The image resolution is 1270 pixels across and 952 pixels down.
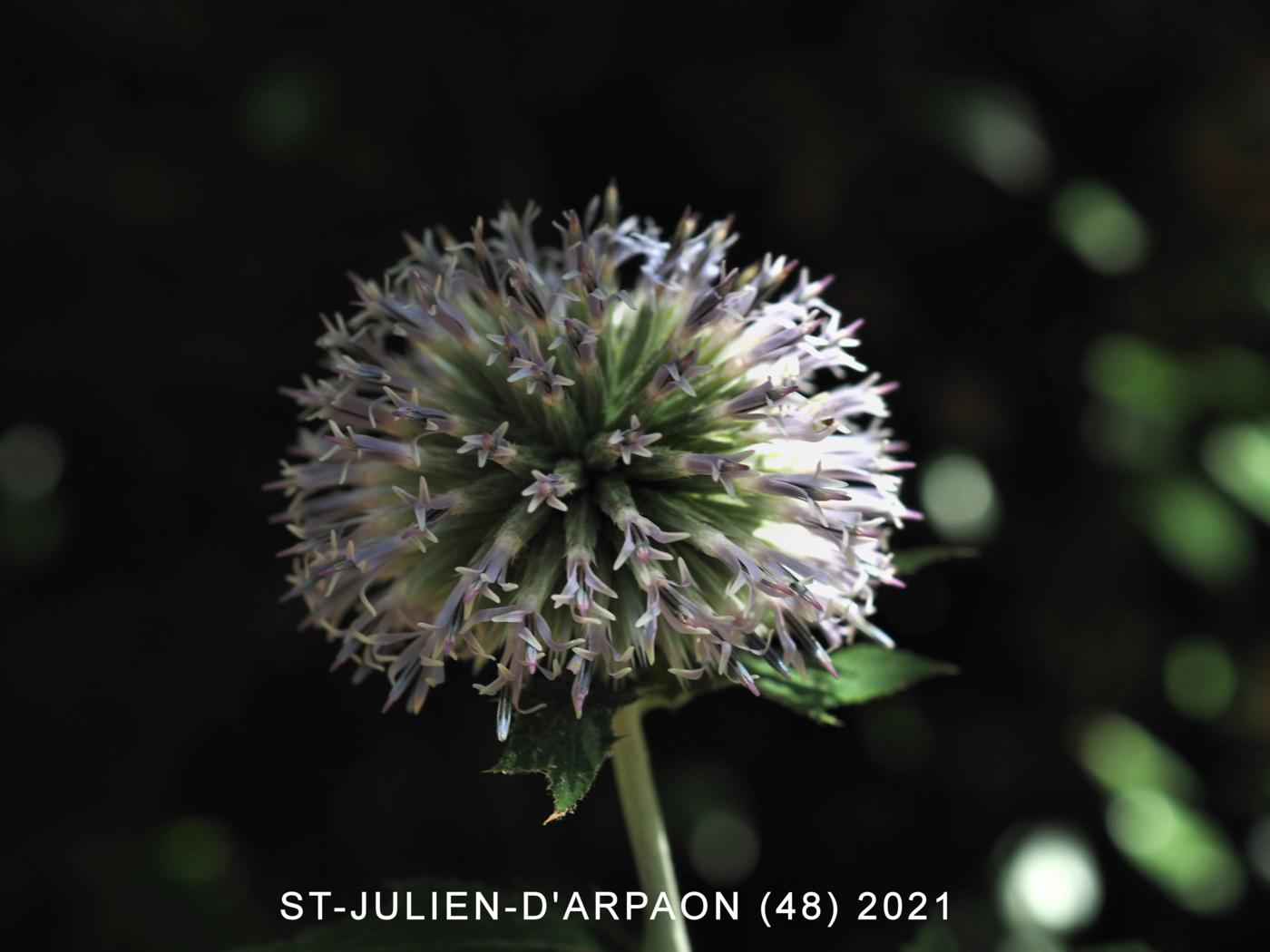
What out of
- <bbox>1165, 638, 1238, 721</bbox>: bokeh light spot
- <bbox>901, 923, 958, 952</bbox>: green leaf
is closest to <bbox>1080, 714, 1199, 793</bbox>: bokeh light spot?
<bbox>1165, 638, 1238, 721</bbox>: bokeh light spot

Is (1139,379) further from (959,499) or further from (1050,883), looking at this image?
(1050,883)

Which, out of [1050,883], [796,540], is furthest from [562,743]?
[1050,883]

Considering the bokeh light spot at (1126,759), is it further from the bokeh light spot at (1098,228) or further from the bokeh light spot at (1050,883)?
the bokeh light spot at (1098,228)

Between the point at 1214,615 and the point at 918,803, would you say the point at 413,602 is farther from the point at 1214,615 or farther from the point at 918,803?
the point at 1214,615

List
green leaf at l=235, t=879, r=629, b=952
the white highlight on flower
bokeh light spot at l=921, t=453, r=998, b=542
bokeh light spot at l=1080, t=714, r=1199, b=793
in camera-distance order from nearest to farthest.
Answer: green leaf at l=235, t=879, r=629, b=952, the white highlight on flower, bokeh light spot at l=921, t=453, r=998, b=542, bokeh light spot at l=1080, t=714, r=1199, b=793

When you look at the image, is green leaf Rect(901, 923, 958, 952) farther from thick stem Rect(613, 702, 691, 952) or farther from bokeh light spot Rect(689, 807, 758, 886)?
bokeh light spot Rect(689, 807, 758, 886)

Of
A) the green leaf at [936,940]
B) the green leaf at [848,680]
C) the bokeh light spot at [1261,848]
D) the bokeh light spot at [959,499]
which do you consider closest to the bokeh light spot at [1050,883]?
the bokeh light spot at [1261,848]
